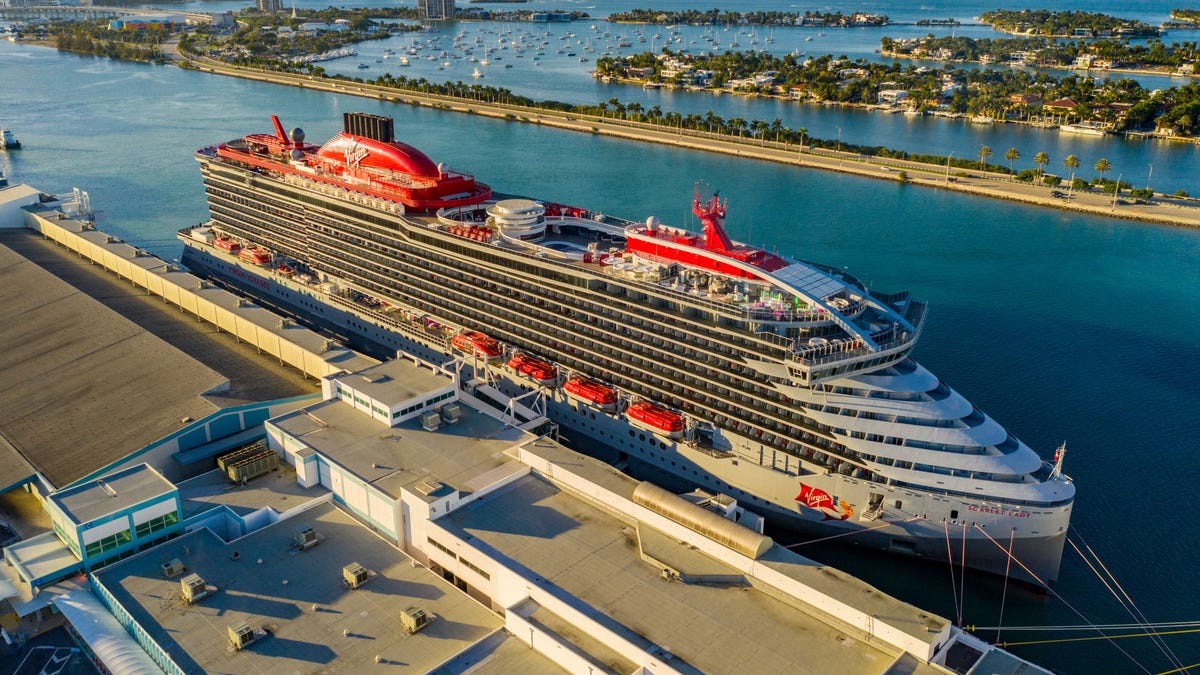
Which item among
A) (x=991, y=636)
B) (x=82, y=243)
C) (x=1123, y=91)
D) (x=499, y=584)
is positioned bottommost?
(x=991, y=636)

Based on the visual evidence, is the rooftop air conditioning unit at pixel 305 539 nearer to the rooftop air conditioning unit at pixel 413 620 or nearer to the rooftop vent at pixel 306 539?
the rooftop vent at pixel 306 539

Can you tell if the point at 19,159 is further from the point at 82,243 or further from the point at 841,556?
the point at 841,556

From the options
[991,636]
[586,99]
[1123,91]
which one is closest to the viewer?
[991,636]

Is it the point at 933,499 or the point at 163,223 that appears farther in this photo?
the point at 163,223

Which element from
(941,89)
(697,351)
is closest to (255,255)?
(697,351)

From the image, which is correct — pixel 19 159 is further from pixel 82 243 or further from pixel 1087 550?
pixel 1087 550

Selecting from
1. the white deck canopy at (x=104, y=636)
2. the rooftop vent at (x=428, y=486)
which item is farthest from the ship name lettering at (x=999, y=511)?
the white deck canopy at (x=104, y=636)

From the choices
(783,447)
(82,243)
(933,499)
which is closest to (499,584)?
(783,447)

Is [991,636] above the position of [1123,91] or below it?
below

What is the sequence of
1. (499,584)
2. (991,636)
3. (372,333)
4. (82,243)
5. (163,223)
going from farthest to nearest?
(163,223)
(82,243)
(372,333)
(991,636)
(499,584)
